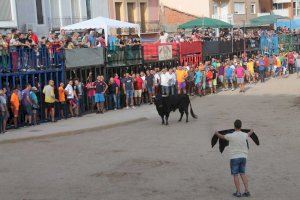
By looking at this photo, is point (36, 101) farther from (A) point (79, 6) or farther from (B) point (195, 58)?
(B) point (195, 58)

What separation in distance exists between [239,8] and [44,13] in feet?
103

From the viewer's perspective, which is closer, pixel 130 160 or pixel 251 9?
pixel 130 160

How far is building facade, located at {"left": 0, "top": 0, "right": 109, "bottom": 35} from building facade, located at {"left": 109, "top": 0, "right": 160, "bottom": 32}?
278 cm

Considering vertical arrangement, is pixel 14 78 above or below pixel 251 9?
below

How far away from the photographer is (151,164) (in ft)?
49.4

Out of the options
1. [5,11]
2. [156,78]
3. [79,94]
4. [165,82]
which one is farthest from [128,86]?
[5,11]

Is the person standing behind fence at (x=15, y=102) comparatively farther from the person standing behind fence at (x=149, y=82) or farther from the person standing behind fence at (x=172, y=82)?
the person standing behind fence at (x=172, y=82)

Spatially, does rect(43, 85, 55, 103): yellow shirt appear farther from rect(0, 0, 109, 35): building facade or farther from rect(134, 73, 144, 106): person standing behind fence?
rect(134, 73, 144, 106): person standing behind fence

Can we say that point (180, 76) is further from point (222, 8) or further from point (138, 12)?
point (222, 8)

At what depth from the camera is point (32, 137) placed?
1986 cm

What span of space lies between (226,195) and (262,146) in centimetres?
575

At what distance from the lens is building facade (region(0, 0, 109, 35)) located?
90.3ft

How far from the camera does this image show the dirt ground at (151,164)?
12.2 metres

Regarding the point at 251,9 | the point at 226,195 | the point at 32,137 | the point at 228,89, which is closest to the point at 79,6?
the point at 228,89
